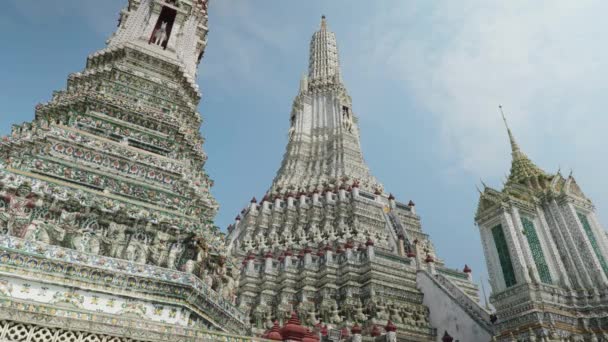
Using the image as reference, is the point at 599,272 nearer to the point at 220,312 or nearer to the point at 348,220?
the point at 348,220

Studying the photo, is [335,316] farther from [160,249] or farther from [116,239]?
[116,239]

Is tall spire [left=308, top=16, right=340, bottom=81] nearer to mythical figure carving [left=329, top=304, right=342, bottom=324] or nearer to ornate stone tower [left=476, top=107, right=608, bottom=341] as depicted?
ornate stone tower [left=476, top=107, right=608, bottom=341]

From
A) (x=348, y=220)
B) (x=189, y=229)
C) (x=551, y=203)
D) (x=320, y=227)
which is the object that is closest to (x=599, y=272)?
(x=551, y=203)

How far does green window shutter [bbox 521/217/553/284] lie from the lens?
15875mm

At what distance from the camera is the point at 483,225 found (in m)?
18.3

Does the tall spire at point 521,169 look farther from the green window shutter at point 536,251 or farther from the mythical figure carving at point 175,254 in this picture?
the mythical figure carving at point 175,254

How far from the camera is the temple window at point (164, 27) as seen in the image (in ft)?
51.6

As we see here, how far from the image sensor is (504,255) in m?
16.6

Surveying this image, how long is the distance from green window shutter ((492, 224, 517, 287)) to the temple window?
50.4 feet

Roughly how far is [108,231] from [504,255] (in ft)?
48.8

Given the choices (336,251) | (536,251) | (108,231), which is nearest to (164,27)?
(108,231)

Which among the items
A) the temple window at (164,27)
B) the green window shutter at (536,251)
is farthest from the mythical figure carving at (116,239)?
the green window shutter at (536,251)

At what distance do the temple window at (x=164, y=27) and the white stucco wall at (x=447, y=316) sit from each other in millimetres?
14798

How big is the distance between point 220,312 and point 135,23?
489 inches
